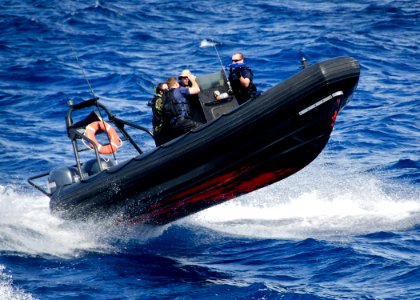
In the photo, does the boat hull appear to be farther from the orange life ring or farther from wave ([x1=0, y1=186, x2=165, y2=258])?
the orange life ring

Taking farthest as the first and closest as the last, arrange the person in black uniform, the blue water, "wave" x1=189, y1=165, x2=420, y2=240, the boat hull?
"wave" x1=189, y1=165, x2=420, y2=240 < the person in black uniform < the boat hull < the blue water

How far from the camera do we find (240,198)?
10.9 m

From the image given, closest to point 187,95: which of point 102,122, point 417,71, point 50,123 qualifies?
point 102,122

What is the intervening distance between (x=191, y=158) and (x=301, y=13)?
14577mm

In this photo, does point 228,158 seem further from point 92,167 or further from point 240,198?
point 240,198

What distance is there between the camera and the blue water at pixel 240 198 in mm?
7695

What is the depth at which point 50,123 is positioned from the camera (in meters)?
15.0

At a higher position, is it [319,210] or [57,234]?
[319,210]

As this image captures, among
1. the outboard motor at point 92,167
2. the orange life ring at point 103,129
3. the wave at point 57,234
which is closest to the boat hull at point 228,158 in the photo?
the wave at point 57,234

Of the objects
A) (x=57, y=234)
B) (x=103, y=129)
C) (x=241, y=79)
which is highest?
(x=241, y=79)

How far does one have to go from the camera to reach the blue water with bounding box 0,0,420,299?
7.70 metres

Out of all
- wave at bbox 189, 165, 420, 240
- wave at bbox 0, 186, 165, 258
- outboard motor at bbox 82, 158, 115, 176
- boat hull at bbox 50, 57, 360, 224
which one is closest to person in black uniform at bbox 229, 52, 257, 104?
boat hull at bbox 50, 57, 360, 224

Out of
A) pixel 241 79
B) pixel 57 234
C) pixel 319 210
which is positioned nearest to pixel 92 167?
pixel 57 234

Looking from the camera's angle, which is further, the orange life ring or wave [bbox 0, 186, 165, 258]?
the orange life ring
